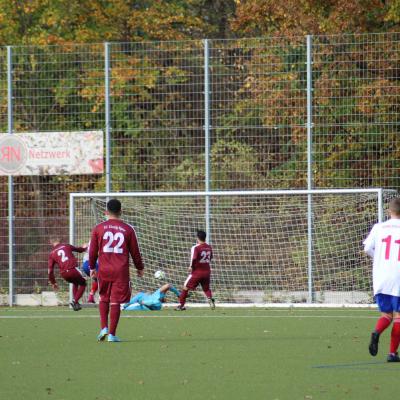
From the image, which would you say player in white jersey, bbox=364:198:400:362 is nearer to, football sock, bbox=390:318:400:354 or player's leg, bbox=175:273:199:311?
football sock, bbox=390:318:400:354

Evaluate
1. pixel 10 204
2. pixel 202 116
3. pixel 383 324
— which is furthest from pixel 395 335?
pixel 10 204

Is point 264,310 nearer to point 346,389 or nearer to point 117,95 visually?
point 117,95

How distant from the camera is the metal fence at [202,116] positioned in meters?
22.8

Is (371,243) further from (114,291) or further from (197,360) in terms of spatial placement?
(114,291)

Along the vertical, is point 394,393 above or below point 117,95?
below

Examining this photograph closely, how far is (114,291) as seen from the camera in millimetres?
14211

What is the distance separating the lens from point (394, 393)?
9.30 metres

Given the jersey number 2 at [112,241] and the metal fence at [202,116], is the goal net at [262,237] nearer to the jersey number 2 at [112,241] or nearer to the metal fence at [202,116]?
the metal fence at [202,116]

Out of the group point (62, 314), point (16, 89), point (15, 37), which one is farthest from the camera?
point (15, 37)

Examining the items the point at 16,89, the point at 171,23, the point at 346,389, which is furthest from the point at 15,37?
the point at 346,389

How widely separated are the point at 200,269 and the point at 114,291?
7488 millimetres

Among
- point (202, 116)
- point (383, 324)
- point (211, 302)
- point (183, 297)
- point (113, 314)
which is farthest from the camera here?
point (202, 116)

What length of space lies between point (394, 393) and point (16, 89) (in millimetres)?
16650

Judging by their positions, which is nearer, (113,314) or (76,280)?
(113,314)
